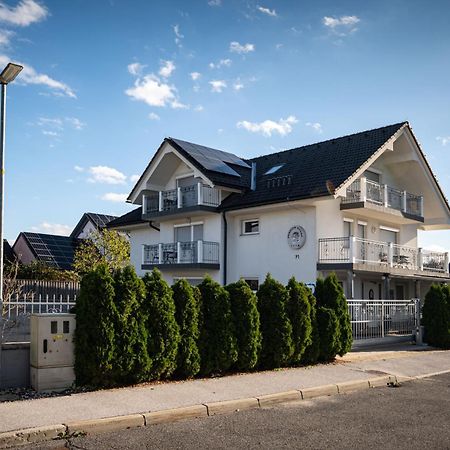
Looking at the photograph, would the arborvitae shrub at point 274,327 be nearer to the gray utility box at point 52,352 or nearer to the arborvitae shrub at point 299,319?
the arborvitae shrub at point 299,319

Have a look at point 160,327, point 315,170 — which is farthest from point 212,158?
point 160,327

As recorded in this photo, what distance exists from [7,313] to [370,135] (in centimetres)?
1741

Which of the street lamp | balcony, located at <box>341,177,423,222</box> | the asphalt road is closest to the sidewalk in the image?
the asphalt road

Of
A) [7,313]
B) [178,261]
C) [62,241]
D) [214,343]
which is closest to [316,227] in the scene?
[178,261]

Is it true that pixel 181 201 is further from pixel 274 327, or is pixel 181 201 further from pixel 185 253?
pixel 274 327

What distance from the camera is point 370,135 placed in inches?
944

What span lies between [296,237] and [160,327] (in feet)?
40.6

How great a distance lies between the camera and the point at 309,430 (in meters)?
7.36

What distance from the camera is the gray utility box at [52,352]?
9.38m

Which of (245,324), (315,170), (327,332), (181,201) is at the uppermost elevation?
(315,170)

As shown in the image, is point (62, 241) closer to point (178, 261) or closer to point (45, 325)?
point (178, 261)

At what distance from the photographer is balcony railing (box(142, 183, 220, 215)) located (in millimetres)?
24406

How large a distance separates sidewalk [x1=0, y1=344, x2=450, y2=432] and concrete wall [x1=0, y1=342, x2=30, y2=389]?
140 cm

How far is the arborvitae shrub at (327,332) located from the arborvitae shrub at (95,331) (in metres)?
5.64
